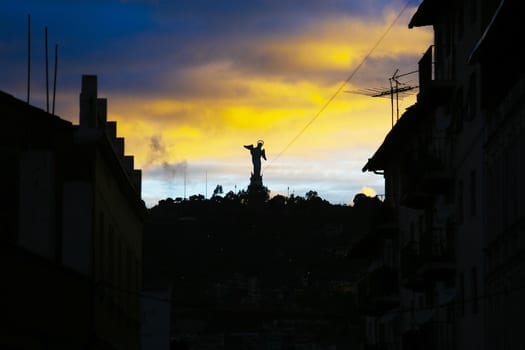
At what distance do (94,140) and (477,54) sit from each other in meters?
11.3

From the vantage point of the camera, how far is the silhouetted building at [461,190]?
36.0 m

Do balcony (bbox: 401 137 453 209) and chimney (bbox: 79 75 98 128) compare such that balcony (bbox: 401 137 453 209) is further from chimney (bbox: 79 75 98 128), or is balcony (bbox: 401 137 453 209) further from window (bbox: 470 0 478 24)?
chimney (bbox: 79 75 98 128)

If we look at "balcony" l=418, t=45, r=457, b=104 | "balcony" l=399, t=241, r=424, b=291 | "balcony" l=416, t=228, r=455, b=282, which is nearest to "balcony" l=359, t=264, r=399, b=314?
"balcony" l=399, t=241, r=424, b=291

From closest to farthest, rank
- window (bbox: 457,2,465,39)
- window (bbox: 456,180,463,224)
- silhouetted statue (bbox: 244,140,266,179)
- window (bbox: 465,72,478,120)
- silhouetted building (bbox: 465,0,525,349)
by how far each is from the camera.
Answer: silhouetted building (bbox: 465,0,525,349)
window (bbox: 465,72,478,120)
window (bbox: 457,2,465,39)
window (bbox: 456,180,463,224)
silhouetted statue (bbox: 244,140,266,179)

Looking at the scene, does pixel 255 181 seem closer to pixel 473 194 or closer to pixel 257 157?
pixel 257 157

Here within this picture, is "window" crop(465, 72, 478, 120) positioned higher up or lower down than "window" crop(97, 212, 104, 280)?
higher up

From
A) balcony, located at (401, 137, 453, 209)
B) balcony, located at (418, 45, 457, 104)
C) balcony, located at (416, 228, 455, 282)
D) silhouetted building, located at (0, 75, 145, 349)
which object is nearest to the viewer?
silhouetted building, located at (0, 75, 145, 349)

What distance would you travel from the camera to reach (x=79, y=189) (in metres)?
34.2

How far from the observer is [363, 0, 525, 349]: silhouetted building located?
36.0 metres

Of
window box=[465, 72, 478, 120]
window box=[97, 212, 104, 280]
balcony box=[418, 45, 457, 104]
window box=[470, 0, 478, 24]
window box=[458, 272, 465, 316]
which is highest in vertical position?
window box=[470, 0, 478, 24]

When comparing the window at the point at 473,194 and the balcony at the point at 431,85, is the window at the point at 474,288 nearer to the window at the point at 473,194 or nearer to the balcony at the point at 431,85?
the window at the point at 473,194

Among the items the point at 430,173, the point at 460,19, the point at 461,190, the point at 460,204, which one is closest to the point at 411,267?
the point at 430,173

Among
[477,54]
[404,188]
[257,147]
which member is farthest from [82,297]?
[257,147]

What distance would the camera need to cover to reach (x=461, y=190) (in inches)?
1905
